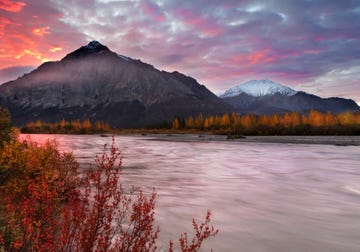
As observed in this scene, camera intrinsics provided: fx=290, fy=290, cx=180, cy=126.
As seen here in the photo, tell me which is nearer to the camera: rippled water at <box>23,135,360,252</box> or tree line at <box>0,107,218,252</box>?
tree line at <box>0,107,218,252</box>

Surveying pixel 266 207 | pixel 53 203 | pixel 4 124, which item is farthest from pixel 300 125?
pixel 53 203


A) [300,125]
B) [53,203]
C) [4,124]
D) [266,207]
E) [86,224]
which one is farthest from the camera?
[300,125]

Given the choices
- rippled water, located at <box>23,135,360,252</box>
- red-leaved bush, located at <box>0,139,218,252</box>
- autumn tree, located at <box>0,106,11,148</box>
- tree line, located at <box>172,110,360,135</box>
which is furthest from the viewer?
tree line, located at <box>172,110,360,135</box>

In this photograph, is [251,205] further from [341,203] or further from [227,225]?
[341,203]

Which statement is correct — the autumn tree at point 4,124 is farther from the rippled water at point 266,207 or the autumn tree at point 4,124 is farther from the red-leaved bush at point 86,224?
the rippled water at point 266,207

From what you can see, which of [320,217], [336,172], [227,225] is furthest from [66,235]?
[336,172]

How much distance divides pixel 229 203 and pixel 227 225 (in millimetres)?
4123

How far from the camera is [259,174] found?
28156 mm

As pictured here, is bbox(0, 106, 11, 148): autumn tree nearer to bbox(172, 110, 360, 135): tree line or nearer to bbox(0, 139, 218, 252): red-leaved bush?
bbox(0, 139, 218, 252): red-leaved bush

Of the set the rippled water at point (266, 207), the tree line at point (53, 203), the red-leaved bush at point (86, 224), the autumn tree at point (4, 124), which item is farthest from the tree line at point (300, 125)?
the red-leaved bush at point (86, 224)

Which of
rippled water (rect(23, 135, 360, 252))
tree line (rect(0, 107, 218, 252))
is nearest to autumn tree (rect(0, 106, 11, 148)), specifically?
tree line (rect(0, 107, 218, 252))

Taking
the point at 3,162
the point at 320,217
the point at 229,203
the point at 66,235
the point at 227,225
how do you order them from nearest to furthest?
the point at 66,235
the point at 3,162
the point at 227,225
the point at 320,217
the point at 229,203

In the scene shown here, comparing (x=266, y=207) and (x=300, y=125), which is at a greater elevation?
(x=300, y=125)

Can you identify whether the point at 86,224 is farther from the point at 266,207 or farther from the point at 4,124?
the point at 266,207
